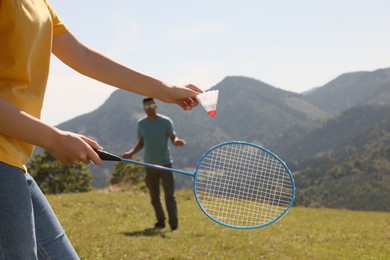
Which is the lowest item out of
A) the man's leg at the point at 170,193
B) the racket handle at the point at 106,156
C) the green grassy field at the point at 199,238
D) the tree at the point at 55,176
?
the tree at the point at 55,176

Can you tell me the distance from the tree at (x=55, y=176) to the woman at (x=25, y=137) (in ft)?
215

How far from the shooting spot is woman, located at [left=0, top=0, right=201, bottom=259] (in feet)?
7.54

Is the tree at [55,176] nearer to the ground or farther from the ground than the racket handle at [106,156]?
nearer to the ground

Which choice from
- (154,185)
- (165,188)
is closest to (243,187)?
(165,188)

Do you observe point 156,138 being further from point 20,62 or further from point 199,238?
point 20,62

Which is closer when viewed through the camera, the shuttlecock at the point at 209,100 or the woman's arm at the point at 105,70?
the woman's arm at the point at 105,70

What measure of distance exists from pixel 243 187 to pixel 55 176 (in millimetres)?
64618

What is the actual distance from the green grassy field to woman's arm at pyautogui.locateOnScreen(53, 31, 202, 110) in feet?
20.4

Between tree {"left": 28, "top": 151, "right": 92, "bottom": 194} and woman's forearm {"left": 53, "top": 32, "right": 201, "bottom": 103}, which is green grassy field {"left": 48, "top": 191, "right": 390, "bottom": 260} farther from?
tree {"left": 28, "top": 151, "right": 92, "bottom": 194}

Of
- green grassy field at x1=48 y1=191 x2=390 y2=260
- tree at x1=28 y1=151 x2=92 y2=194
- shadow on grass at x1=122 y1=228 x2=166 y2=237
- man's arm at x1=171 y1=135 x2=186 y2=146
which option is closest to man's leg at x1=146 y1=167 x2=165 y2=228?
shadow on grass at x1=122 y1=228 x2=166 y2=237

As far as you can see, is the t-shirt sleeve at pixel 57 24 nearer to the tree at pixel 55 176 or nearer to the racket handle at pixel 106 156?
the racket handle at pixel 106 156

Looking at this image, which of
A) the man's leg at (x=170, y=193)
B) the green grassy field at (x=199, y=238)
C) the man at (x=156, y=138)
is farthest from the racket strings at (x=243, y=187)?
the man's leg at (x=170, y=193)

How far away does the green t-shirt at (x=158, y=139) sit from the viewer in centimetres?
1191

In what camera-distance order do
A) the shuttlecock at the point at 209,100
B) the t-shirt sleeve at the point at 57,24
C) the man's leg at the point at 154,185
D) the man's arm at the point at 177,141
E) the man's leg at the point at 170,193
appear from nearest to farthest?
1. the t-shirt sleeve at the point at 57,24
2. the shuttlecock at the point at 209,100
3. the man's arm at the point at 177,141
4. the man's leg at the point at 170,193
5. the man's leg at the point at 154,185
